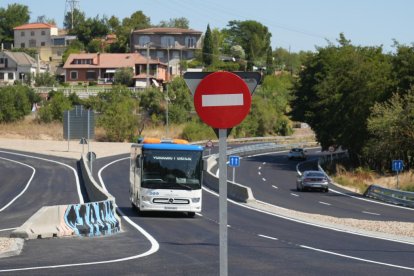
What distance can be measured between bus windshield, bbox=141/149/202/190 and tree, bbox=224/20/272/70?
443ft

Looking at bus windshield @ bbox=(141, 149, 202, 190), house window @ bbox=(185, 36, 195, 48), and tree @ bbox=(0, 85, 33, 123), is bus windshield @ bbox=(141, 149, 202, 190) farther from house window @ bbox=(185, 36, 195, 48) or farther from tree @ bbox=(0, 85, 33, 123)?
house window @ bbox=(185, 36, 195, 48)

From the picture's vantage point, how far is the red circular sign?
6727mm

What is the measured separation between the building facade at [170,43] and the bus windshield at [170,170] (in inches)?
4981

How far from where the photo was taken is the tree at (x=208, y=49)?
147m

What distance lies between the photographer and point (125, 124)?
108250 mm

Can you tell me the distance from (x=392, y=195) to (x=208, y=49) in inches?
4019

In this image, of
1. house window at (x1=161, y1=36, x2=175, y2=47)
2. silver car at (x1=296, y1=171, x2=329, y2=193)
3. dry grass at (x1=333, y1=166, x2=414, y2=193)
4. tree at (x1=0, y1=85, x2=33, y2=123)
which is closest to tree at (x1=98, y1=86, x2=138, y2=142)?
tree at (x1=0, y1=85, x2=33, y2=123)

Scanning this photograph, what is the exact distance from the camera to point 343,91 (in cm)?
8250

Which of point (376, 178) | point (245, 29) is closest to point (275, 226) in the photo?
point (376, 178)

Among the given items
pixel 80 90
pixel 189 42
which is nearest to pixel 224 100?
pixel 80 90

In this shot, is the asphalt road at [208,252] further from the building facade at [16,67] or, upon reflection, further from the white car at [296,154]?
the building facade at [16,67]

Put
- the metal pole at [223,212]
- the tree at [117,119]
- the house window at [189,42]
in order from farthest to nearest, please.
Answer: the house window at [189,42] < the tree at [117,119] < the metal pole at [223,212]

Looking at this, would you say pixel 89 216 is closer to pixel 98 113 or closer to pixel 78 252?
pixel 78 252

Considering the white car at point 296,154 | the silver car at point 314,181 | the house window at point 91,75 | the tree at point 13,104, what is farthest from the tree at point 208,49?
the silver car at point 314,181
